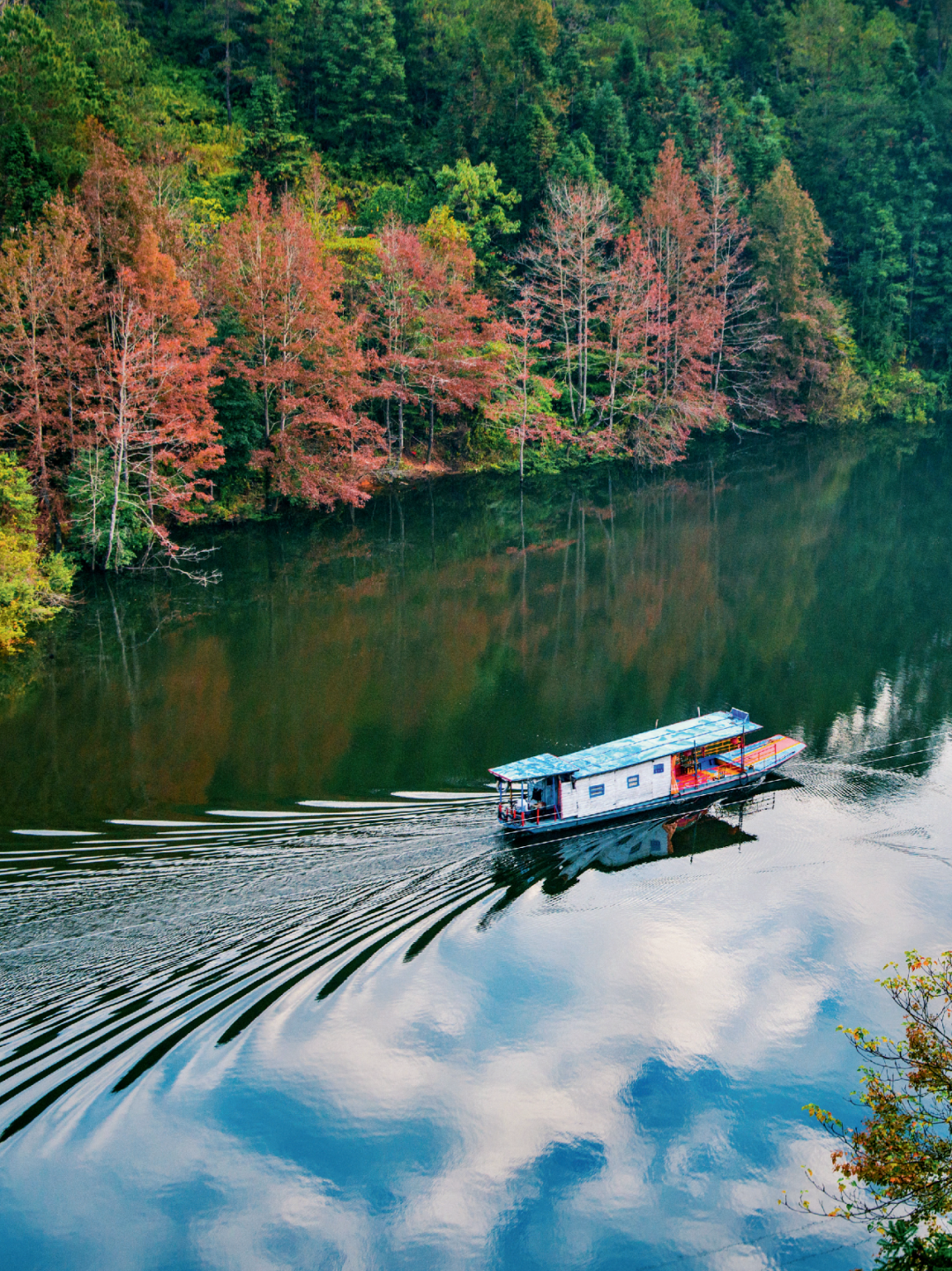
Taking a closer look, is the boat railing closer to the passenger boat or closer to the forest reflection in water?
the passenger boat

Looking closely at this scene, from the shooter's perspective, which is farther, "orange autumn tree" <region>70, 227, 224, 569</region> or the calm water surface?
"orange autumn tree" <region>70, 227, 224, 569</region>

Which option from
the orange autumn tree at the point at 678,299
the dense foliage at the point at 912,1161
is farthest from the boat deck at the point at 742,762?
the orange autumn tree at the point at 678,299

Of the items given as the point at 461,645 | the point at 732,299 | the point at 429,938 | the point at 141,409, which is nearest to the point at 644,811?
the point at 429,938

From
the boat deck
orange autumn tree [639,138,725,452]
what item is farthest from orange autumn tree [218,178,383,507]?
the boat deck

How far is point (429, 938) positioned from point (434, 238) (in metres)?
49.1

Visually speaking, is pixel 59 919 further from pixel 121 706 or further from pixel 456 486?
pixel 456 486

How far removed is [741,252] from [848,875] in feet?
200

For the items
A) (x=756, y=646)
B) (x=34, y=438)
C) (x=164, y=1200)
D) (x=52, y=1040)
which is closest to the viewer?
(x=164, y=1200)

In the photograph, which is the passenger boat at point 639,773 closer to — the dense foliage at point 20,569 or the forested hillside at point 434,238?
the dense foliage at point 20,569

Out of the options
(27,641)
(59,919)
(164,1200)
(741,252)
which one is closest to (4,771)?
(59,919)

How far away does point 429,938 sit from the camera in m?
20.6

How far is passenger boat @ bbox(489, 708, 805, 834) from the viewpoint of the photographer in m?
24.3

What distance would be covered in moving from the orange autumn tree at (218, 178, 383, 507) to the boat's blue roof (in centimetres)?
2832

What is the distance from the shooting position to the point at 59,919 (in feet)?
66.1
